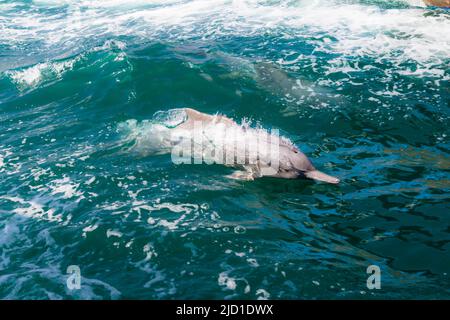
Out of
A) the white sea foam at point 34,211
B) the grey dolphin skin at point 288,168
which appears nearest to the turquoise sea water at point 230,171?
the white sea foam at point 34,211

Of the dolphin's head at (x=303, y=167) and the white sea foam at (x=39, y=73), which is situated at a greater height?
the white sea foam at (x=39, y=73)

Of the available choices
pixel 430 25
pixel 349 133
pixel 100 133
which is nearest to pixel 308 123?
pixel 349 133

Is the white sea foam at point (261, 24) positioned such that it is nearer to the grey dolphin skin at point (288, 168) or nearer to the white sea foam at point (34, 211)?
the grey dolphin skin at point (288, 168)

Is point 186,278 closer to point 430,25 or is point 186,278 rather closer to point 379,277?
point 379,277

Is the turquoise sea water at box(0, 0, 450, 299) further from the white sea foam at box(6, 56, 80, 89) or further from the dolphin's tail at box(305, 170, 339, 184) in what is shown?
the dolphin's tail at box(305, 170, 339, 184)

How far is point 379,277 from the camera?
527 centimetres

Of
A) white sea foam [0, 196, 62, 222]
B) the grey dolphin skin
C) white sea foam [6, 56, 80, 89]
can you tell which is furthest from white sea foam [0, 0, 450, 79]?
white sea foam [0, 196, 62, 222]

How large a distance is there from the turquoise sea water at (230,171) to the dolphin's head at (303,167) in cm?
22

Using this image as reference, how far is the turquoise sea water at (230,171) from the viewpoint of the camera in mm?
5543

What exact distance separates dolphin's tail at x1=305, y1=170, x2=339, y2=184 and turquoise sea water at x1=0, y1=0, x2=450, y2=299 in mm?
223

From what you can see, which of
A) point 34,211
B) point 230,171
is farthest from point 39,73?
point 230,171

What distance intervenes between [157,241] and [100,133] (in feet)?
14.8

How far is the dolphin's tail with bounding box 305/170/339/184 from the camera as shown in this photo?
7044 mm

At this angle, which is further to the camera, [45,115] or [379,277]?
[45,115]
